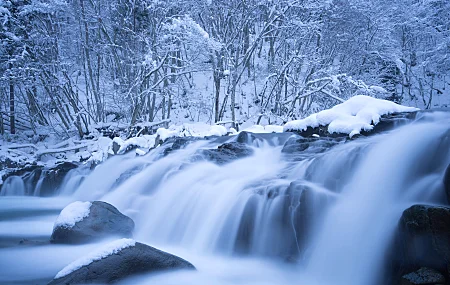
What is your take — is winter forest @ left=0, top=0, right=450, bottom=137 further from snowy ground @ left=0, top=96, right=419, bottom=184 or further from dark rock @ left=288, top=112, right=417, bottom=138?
dark rock @ left=288, top=112, right=417, bottom=138

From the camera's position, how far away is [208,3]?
13.5 metres

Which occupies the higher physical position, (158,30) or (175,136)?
(158,30)

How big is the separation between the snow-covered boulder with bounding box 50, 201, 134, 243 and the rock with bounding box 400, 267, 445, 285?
338 centimetres

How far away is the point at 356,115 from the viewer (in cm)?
671

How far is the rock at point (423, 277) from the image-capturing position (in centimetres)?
267

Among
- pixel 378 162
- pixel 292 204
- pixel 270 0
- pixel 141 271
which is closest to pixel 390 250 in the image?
pixel 292 204

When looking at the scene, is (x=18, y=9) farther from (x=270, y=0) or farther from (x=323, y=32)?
(x=323, y=32)

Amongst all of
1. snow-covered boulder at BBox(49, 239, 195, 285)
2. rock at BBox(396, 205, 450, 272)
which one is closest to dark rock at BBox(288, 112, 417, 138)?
rock at BBox(396, 205, 450, 272)

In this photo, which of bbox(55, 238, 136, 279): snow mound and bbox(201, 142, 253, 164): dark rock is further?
bbox(201, 142, 253, 164): dark rock

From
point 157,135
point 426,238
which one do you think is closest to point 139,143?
point 157,135

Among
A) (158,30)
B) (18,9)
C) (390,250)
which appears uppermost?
(18,9)

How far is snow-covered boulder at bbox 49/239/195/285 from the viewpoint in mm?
3025

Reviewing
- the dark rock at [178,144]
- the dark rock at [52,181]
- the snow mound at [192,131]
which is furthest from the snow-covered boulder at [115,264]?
the dark rock at [52,181]

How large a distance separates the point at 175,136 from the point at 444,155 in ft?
24.3
